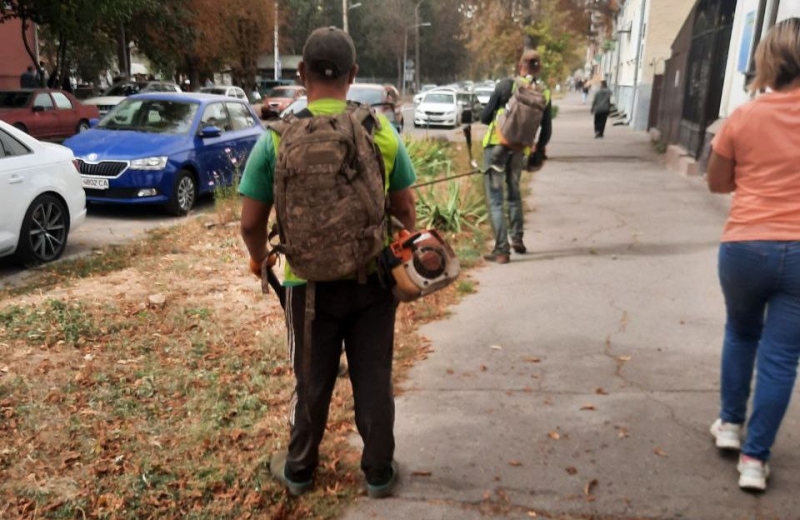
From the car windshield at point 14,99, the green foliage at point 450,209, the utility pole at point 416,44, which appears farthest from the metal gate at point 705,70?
the utility pole at point 416,44

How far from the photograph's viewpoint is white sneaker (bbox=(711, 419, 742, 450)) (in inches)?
136

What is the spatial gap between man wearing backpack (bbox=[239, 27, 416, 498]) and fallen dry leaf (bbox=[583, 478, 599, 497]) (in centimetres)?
82

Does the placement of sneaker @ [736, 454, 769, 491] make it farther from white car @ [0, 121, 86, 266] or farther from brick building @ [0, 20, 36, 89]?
brick building @ [0, 20, 36, 89]

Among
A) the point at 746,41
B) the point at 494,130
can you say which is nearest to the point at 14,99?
the point at 494,130

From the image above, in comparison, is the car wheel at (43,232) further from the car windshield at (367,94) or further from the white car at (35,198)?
the car windshield at (367,94)

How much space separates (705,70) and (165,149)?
944 centimetres

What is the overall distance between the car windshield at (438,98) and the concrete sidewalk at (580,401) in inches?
910

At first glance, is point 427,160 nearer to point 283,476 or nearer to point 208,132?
point 208,132

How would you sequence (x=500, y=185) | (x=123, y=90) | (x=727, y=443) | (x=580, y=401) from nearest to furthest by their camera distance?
(x=727, y=443)
(x=580, y=401)
(x=500, y=185)
(x=123, y=90)

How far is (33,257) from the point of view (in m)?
7.11

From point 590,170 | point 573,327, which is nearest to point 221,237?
point 573,327

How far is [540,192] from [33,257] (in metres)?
7.41

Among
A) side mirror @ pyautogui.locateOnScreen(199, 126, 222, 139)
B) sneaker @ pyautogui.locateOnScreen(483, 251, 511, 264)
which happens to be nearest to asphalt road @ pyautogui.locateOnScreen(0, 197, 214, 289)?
side mirror @ pyautogui.locateOnScreen(199, 126, 222, 139)

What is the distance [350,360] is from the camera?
302cm
